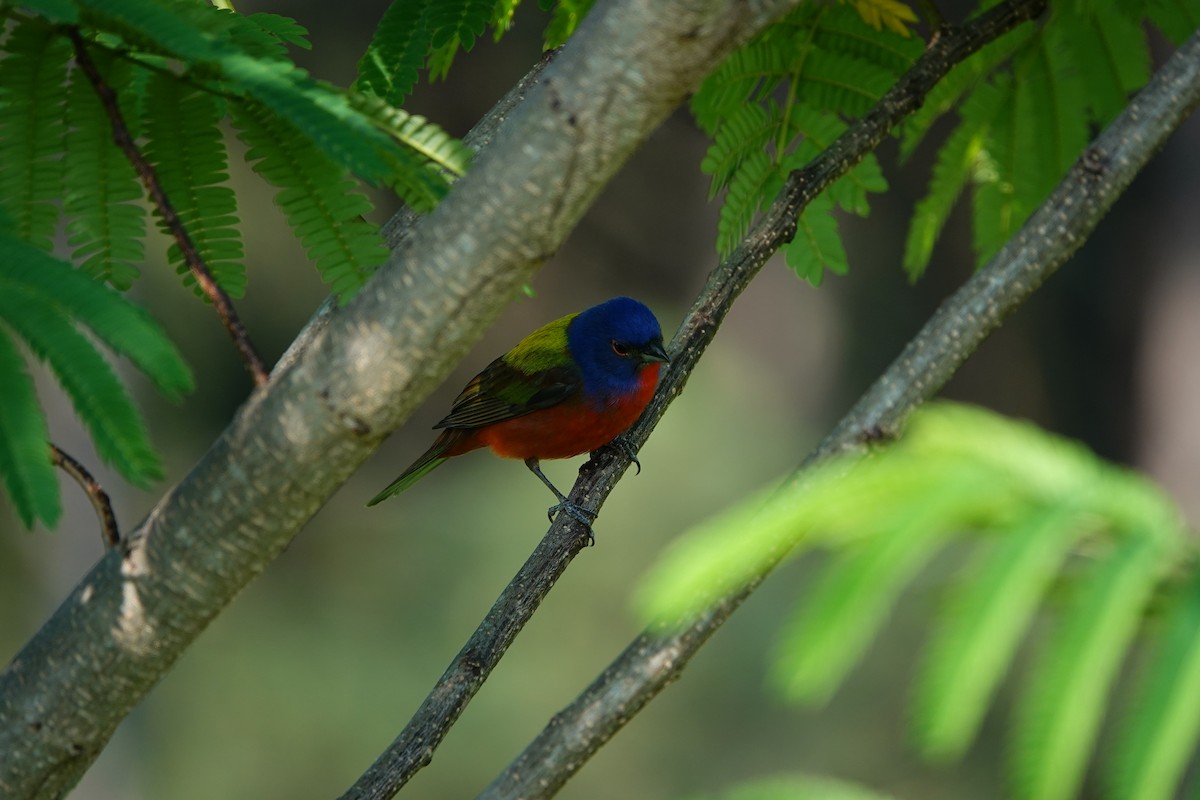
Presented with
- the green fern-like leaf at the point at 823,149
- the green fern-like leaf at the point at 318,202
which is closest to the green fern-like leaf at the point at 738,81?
the green fern-like leaf at the point at 823,149

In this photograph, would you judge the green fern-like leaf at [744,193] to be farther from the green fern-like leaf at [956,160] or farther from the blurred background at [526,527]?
the blurred background at [526,527]

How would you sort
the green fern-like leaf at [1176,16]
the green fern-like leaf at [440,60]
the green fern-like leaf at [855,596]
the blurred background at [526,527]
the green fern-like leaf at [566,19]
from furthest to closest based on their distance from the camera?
the blurred background at [526,527] → the green fern-like leaf at [1176,16] → the green fern-like leaf at [566,19] → the green fern-like leaf at [440,60] → the green fern-like leaf at [855,596]

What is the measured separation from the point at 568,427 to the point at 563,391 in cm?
21

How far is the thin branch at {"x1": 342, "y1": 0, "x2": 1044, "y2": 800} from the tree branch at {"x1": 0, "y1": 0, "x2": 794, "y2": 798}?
2.40ft

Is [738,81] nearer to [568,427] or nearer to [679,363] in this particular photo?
[679,363]

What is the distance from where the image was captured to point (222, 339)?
1089 centimetres

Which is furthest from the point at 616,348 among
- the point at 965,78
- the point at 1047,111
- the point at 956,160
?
the point at 1047,111

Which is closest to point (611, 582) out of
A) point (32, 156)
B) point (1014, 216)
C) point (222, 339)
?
→ point (222, 339)

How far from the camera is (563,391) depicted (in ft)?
17.0

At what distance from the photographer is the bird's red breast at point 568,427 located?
16.2 ft

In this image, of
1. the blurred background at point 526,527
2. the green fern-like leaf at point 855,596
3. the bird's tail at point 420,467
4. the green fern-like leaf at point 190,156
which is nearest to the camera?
the green fern-like leaf at point 855,596

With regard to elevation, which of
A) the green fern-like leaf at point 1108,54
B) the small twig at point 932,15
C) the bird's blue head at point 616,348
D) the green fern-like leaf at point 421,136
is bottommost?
the bird's blue head at point 616,348

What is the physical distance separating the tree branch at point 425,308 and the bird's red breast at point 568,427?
→ 3108mm

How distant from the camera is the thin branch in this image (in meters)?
2.35
